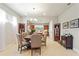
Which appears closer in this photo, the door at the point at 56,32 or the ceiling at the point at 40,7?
the ceiling at the point at 40,7

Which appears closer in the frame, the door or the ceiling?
the ceiling

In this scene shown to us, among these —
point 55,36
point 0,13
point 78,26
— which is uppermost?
point 0,13

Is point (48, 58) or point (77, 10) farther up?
point (77, 10)

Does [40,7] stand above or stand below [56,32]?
above

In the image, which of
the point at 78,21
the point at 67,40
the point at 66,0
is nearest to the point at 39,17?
the point at 67,40

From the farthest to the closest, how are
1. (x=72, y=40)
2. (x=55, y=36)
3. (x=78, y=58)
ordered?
(x=55, y=36)
(x=72, y=40)
(x=78, y=58)

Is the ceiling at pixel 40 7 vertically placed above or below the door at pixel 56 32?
above

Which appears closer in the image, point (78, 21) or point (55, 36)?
point (78, 21)

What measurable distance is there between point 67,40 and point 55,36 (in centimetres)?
408

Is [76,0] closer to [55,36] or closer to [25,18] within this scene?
[55,36]

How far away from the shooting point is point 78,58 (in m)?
1.27

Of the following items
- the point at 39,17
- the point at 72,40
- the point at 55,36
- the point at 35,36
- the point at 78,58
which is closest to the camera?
the point at 78,58

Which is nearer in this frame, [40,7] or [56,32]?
[40,7]

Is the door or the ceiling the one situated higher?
the ceiling
